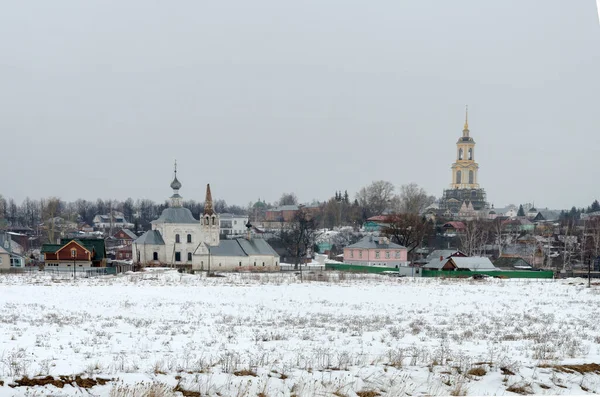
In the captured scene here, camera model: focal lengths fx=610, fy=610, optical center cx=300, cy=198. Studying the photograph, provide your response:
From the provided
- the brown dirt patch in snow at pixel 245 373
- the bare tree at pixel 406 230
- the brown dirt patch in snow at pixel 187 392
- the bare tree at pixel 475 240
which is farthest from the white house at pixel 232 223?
the brown dirt patch in snow at pixel 187 392

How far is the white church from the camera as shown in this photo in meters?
50.2

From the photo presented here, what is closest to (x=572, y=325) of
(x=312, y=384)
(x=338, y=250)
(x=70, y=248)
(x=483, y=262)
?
(x=312, y=384)

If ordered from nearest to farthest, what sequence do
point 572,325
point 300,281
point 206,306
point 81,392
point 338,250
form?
point 81,392 → point 572,325 → point 206,306 → point 300,281 → point 338,250

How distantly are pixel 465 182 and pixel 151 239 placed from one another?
10204cm

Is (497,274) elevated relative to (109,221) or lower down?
lower down

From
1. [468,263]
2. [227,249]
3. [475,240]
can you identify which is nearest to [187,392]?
[468,263]

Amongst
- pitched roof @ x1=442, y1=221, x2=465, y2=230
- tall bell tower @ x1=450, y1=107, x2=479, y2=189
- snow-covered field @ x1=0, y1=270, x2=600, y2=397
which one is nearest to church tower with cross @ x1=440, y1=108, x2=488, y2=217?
tall bell tower @ x1=450, y1=107, x2=479, y2=189

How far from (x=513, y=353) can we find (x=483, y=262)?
123ft

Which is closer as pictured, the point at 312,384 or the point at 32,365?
the point at 312,384

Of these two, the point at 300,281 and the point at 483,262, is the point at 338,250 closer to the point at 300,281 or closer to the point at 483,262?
the point at 483,262

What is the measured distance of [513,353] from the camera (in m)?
11.8

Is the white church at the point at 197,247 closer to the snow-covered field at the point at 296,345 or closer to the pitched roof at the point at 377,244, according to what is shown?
the pitched roof at the point at 377,244

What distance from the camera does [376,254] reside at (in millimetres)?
57031

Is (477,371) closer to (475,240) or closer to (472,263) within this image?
(472,263)
